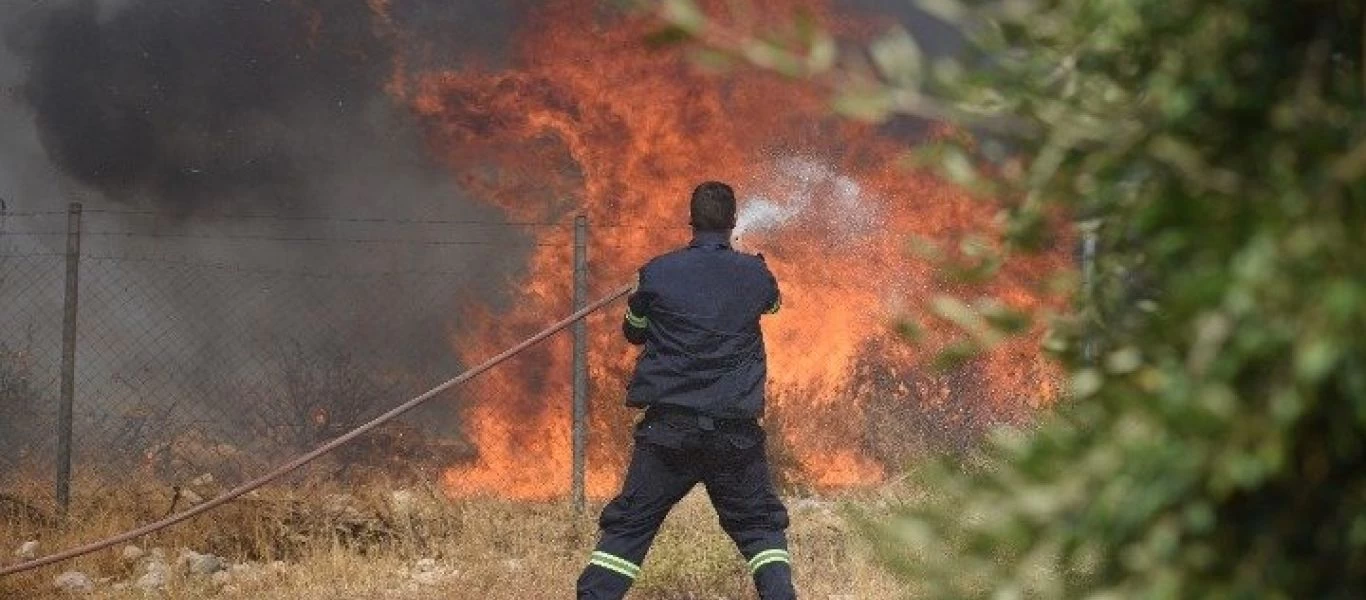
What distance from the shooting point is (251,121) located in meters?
14.8

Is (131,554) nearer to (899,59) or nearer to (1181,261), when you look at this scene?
(899,59)

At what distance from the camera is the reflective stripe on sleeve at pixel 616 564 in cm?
549

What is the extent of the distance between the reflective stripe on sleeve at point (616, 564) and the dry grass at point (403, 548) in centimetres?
151

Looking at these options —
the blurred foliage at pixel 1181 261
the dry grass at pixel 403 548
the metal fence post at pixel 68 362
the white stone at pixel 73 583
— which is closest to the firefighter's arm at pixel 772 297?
the dry grass at pixel 403 548

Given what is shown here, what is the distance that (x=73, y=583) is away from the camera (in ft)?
23.7

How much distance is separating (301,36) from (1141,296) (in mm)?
13825

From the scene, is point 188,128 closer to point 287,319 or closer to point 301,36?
point 301,36

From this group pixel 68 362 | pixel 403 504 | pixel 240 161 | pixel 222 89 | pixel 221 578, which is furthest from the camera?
pixel 222 89

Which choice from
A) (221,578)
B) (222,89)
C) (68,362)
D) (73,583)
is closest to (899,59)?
(221,578)

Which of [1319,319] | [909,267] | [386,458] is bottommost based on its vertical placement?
[386,458]

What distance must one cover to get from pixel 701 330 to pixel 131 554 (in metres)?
3.60

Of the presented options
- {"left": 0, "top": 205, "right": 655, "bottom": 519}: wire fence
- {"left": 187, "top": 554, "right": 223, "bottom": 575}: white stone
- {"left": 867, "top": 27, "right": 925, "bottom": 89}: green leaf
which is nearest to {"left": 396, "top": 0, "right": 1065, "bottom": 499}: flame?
{"left": 0, "top": 205, "right": 655, "bottom": 519}: wire fence

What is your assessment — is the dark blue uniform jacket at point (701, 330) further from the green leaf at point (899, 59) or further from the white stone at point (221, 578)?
the green leaf at point (899, 59)

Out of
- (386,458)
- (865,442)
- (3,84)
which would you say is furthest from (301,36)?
(865,442)
